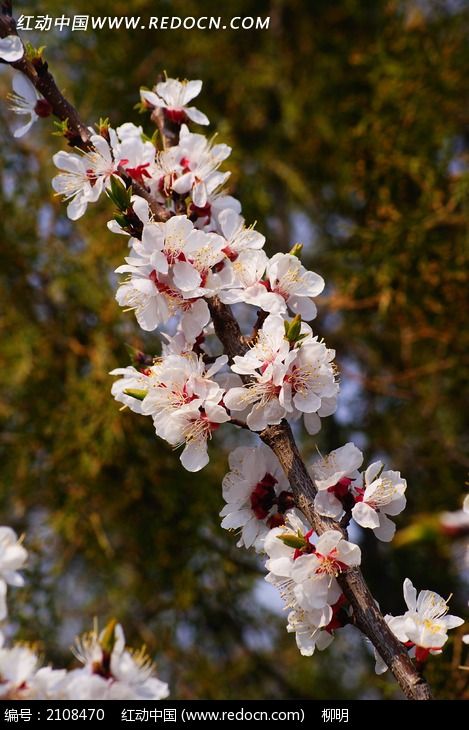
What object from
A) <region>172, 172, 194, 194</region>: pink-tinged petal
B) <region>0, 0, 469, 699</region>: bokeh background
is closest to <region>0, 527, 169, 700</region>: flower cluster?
<region>172, 172, 194, 194</region>: pink-tinged petal

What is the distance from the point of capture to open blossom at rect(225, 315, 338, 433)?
114 cm

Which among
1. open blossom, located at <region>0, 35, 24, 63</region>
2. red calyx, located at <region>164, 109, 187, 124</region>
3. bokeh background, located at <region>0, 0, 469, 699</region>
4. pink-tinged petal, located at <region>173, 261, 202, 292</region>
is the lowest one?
bokeh background, located at <region>0, 0, 469, 699</region>

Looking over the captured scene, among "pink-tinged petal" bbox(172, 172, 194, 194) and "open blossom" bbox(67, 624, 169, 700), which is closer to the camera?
"open blossom" bbox(67, 624, 169, 700)

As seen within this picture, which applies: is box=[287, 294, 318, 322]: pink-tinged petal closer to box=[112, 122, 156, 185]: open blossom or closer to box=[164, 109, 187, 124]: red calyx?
box=[112, 122, 156, 185]: open blossom

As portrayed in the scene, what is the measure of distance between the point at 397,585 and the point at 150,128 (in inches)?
68.6

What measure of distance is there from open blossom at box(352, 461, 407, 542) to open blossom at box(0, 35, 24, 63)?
84cm

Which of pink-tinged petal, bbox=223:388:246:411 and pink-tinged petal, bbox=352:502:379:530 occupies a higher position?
pink-tinged petal, bbox=223:388:246:411

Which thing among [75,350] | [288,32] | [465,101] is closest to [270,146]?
[288,32]

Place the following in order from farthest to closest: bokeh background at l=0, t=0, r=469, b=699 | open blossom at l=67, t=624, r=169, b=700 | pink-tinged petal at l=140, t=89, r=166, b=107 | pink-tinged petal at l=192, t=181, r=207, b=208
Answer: bokeh background at l=0, t=0, r=469, b=699, pink-tinged petal at l=140, t=89, r=166, b=107, pink-tinged petal at l=192, t=181, r=207, b=208, open blossom at l=67, t=624, r=169, b=700

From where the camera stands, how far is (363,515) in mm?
1146

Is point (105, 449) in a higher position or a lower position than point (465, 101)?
lower

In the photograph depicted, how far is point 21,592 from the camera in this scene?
2.46 m

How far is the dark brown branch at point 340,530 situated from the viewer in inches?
41.8

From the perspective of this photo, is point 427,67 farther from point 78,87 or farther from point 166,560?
point 166,560
